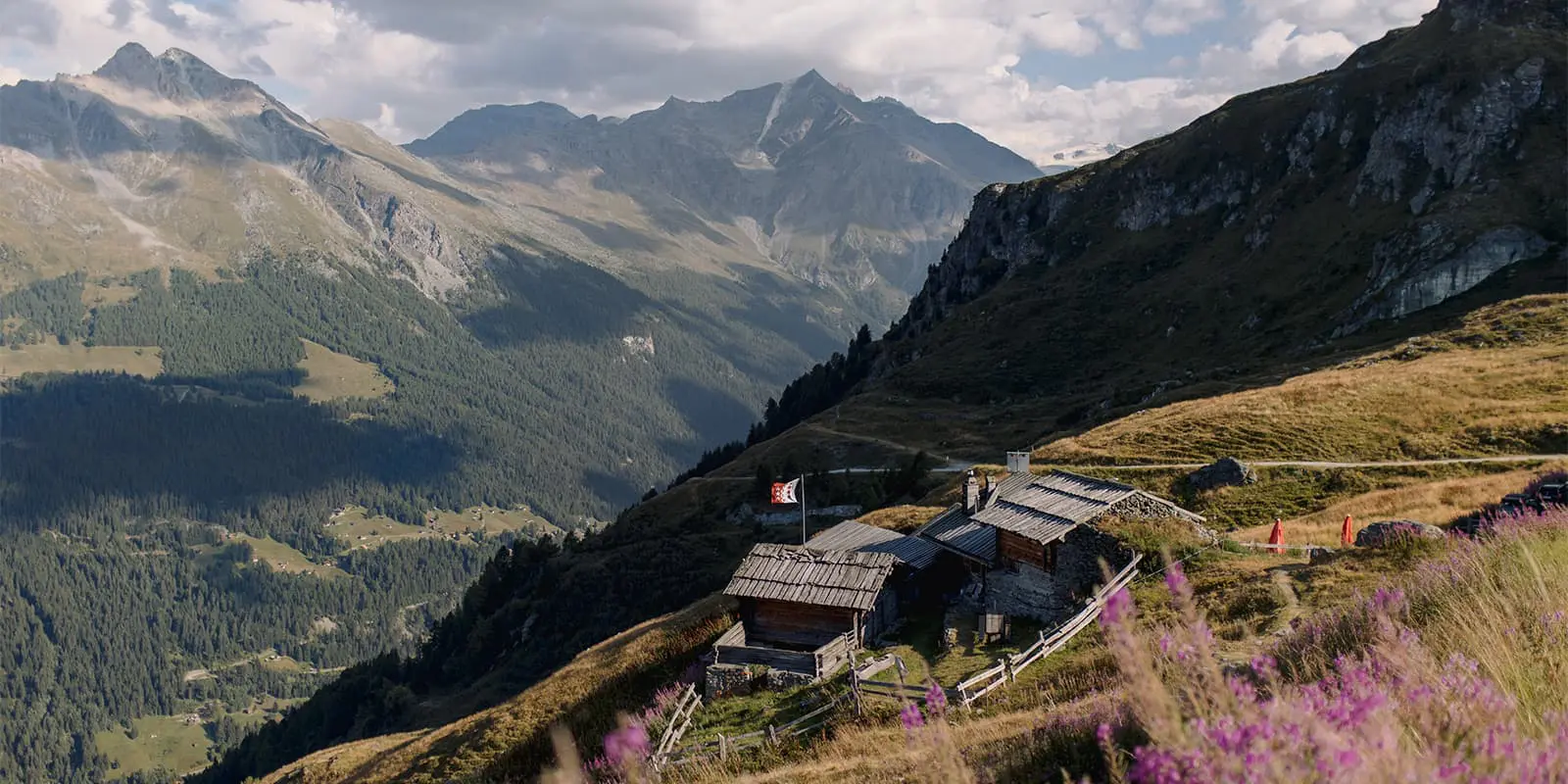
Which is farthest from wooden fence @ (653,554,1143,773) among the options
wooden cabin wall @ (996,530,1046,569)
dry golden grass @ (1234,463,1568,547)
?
dry golden grass @ (1234,463,1568,547)

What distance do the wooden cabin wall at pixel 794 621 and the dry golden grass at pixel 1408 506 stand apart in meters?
16.0

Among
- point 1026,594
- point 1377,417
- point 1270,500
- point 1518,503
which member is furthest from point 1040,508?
point 1377,417

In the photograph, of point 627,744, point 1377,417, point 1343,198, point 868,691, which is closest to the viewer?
point 627,744

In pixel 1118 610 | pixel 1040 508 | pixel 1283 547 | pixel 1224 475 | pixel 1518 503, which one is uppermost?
pixel 1118 610

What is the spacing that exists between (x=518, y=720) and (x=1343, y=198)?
119 m

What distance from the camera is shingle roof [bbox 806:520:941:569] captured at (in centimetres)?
3972

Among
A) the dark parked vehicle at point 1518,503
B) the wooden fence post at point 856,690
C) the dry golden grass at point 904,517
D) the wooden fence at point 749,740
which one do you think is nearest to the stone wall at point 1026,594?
the wooden fence post at point 856,690

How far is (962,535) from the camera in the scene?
40125 millimetres

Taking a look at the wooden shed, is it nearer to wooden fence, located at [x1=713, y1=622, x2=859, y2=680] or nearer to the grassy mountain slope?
wooden fence, located at [x1=713, y1=622, x2=859, y2=680]

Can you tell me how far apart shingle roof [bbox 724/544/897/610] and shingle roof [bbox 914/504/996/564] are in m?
3.64

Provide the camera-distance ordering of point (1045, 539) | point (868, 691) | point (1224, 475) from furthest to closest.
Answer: point (1224, 475) → point (1045, 539) → point (868, 691)

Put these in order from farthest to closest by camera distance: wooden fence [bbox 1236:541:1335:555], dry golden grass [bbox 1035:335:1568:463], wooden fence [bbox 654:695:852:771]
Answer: dry golden grass [bbox 1035:335:1568:463], wooden fence [bbox 1236:541:1335:555], wooden fence [bbox 654:695:852:771]

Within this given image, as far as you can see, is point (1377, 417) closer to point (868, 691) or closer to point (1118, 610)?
point (868, 691)

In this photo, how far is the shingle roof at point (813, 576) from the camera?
116 ft
